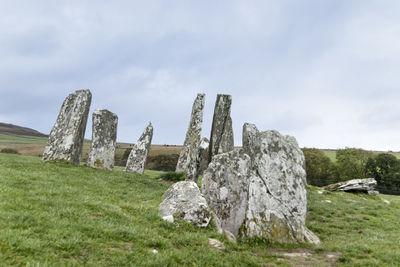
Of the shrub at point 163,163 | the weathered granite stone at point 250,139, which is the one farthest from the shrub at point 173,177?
the shrub at point 163,163

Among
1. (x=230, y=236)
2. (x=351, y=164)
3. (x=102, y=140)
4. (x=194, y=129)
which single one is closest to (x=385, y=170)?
(x=351, y=164)

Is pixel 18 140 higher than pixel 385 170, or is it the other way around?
pixel 385 170

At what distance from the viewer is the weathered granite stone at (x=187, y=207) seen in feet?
35.0

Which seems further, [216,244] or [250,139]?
[250,139]

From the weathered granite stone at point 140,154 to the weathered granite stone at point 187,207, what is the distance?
13.5 m

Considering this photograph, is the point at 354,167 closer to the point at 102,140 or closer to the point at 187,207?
the point at 102,140

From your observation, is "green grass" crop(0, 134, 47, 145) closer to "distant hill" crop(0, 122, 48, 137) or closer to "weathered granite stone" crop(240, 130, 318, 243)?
"distant hill" crop(0, 122, 48, 137)

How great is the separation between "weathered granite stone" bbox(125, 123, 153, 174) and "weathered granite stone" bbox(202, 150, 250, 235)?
13884 mm

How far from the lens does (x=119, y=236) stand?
8266mm

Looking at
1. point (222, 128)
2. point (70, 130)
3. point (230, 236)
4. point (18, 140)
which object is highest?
point (222, 128)

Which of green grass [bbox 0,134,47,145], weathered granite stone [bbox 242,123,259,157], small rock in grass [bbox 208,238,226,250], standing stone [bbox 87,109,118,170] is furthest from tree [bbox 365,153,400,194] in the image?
green grass [bbox 0,134,47,145]

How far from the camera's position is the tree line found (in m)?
57.2

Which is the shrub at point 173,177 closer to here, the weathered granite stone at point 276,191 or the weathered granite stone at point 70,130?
the weathered granite stone at point 70,130

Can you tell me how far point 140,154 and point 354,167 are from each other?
5301cm
